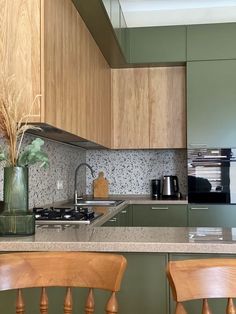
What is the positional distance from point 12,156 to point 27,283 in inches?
29.3

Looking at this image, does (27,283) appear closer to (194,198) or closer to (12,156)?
(12,156)

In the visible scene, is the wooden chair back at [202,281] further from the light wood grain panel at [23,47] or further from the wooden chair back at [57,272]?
the light wood grain panel at [23,47]

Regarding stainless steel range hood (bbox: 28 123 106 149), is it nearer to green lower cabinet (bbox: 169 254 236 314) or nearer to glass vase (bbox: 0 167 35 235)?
glass vase (bbox: 0 167 35 235)

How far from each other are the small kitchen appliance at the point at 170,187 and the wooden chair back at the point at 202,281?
3220 millimetres

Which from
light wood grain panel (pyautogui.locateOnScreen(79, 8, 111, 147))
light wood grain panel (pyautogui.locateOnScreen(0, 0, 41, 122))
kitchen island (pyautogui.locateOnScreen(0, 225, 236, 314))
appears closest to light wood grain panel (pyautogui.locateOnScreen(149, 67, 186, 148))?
light wood grain panel (pyautogui.locateOnScreen(79, 8, 111, 147))

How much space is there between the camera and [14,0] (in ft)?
6.49

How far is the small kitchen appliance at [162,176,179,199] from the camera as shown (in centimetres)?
421

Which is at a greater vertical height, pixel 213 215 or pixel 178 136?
pixel 178 136

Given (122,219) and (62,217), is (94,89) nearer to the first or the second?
(122,219)

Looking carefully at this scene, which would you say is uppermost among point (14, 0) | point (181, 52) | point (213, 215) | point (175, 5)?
point (175, 5)

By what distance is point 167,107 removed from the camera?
13.7 feet

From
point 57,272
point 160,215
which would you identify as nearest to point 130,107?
point 160,215

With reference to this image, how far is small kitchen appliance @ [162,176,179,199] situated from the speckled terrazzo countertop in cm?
240

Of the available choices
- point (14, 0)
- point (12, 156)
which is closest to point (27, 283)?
point (12, 156)
